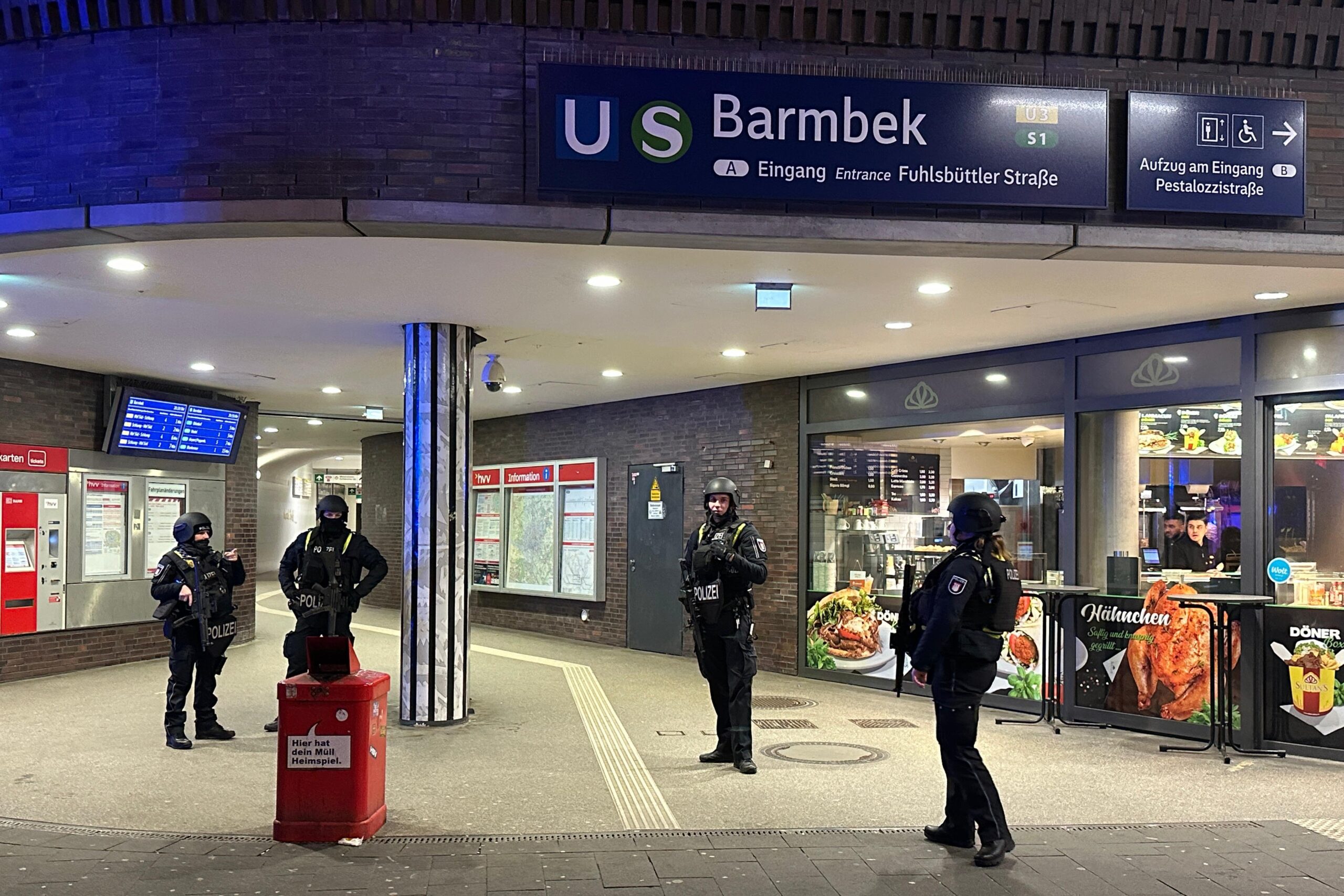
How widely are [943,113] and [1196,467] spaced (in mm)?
3916

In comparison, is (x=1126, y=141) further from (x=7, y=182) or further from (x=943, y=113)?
(x=7, y=182)

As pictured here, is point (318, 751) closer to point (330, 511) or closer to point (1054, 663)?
point (330, 511)

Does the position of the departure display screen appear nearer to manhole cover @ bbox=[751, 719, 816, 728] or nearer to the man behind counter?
manhole cover @ bbox=[751, 719, 816, 728]

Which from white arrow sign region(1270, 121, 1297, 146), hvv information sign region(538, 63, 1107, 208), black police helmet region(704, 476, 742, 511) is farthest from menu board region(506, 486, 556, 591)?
white arrow sign region(1270, 121, 1297, 146)

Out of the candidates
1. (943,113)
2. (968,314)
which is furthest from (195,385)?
(943,113)

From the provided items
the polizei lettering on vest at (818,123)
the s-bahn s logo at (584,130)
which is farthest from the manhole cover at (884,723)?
the s-bahn s logo at (584,130)

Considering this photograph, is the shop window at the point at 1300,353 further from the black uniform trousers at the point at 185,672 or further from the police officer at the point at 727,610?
the black uniform trousers at the point at 185,672

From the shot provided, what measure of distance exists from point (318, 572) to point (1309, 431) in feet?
23.3

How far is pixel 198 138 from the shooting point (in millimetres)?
5969

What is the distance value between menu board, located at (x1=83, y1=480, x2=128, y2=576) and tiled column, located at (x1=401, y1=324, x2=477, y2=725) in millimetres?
5132

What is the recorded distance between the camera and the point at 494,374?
10.1 metres

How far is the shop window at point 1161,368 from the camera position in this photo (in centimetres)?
808

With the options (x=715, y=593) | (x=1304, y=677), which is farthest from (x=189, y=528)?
(x=1304, y=677)

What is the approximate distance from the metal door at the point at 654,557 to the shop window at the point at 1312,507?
6.49m
